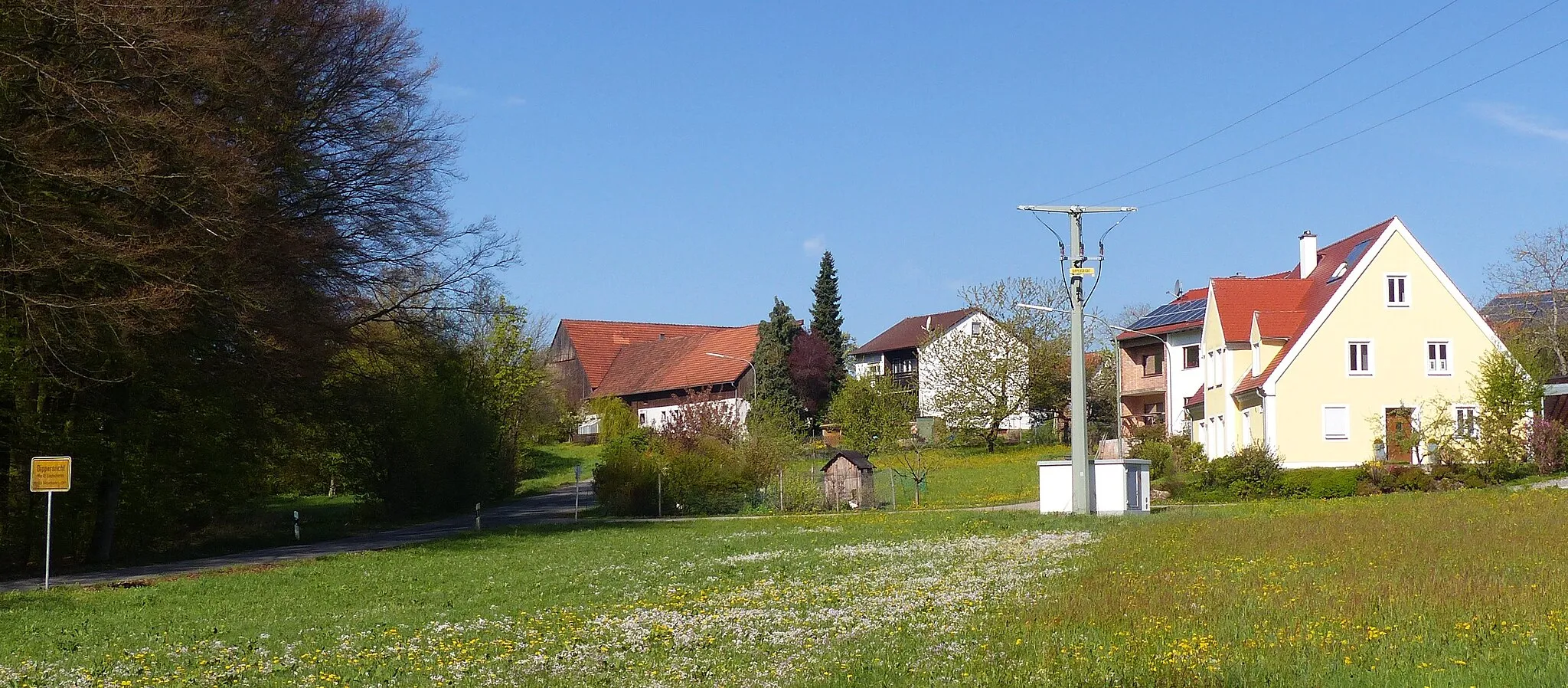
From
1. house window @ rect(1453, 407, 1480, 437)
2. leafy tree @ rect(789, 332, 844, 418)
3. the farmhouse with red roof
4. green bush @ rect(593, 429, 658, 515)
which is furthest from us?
the farmhouse with red roof

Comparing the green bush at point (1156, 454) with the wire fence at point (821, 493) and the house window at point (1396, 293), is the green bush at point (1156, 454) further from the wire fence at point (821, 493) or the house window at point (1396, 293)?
the house window at point (1396, 293)

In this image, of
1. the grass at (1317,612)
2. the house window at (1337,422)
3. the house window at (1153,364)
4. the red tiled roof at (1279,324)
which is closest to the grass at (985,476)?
the house window at (1153,364)

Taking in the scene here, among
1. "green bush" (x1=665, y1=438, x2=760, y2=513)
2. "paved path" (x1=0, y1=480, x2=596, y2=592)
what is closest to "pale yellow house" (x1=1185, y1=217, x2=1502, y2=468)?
"green bush" (x1=665, y1=438, x2=760, y2=513)

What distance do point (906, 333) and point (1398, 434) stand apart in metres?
58.5

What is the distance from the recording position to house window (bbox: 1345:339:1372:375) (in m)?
44.2

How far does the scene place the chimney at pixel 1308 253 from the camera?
52188 millimetres

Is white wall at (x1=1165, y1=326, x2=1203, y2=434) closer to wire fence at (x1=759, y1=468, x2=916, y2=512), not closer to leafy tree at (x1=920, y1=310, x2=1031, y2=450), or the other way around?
leafy tree at (x1=920, y1=310, x2=1031, y2=450)

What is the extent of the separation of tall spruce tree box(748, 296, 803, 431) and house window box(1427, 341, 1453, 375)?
34.2 meters

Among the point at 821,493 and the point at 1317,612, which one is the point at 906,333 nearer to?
the point at 821,493

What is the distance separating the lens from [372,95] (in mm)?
32875

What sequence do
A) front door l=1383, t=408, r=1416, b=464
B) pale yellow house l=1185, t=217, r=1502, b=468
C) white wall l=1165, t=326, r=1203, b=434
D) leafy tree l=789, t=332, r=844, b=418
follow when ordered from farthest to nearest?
leafy tree l=789, t=332, r=844, b=418, white wall l=1165, t=326, r=1203, b=434, pale yellow house l=1185, t=217, r=1502, b=468, front door l=1383, t=408, r=1416, b=464

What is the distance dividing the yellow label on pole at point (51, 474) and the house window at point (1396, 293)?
39.3 m

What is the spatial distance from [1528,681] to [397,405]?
35.1 m

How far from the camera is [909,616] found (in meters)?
13.0
